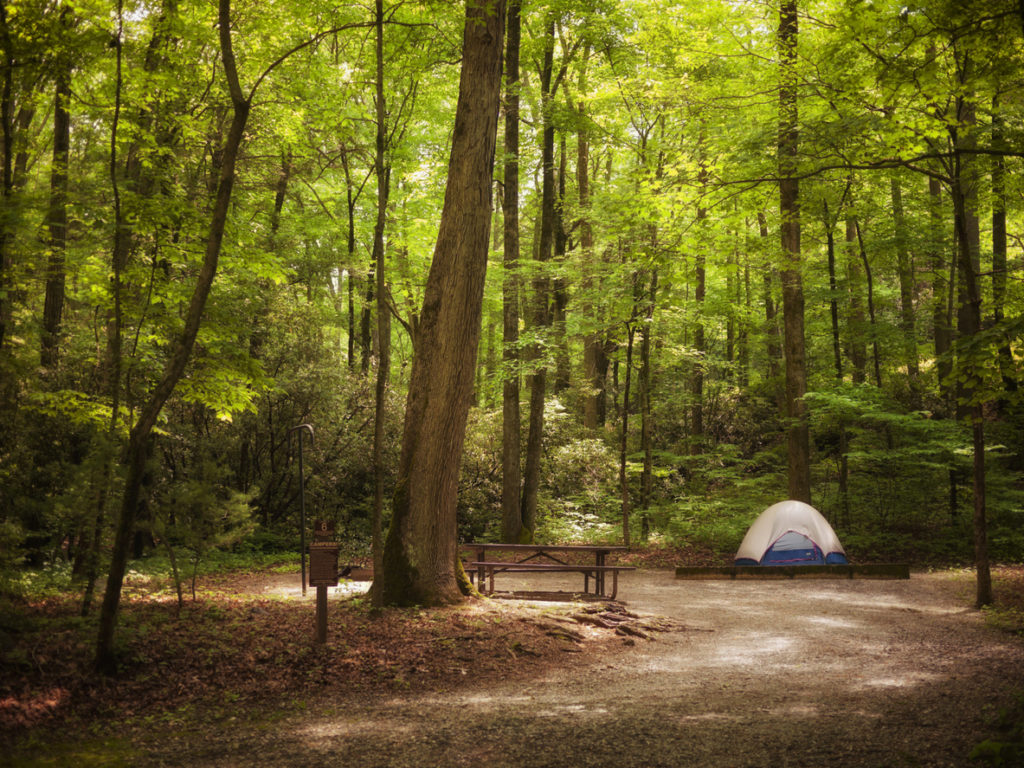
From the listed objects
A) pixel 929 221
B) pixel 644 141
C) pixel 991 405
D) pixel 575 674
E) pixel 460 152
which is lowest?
pixel 575 674

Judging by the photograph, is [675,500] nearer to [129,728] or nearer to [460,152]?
Result: [460,152]

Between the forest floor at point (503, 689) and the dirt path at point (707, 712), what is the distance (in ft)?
0.07

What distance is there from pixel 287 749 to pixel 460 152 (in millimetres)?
6544

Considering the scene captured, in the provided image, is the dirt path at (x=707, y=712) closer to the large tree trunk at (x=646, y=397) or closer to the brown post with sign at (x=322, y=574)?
the brown post with sign at (x=322, y=574)

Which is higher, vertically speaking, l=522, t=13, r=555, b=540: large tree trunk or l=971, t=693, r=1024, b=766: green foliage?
l=522, t=13, r=555, b=540: large tree trunk

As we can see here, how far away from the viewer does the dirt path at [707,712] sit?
4.21 m

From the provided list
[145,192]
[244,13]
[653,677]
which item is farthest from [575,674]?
[244,13]

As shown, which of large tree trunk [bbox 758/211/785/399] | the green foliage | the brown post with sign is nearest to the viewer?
the green foliage

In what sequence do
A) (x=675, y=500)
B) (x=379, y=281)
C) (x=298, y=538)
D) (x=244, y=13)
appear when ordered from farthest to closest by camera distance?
1. (x=675, y=500)
2. (x=298, y=538)
3. (x=244, y=13)
4. (x=379, y=281)

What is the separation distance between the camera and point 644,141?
60.1ft

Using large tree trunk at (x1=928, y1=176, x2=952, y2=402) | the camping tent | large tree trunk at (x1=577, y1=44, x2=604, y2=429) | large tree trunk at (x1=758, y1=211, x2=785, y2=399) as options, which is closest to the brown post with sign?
the camping tent

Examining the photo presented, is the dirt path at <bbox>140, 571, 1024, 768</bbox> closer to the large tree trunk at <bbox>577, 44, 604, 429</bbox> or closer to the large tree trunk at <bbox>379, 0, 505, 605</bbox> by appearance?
the large tree trunk at <bbox>379, 0, 505, 605</bbox>

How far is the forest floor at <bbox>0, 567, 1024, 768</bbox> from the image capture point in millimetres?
4309

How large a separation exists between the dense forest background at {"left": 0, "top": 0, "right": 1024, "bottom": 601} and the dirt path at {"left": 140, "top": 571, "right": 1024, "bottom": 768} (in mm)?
2578
